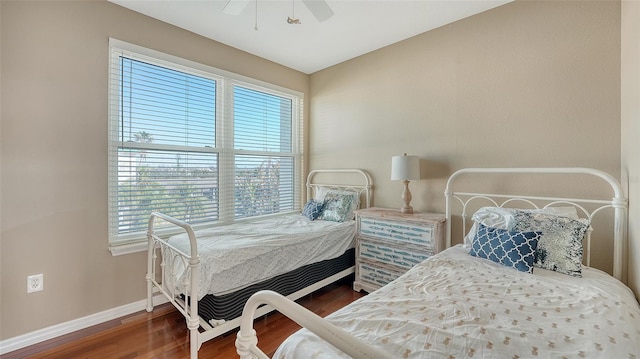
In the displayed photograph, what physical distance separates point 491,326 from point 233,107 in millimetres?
2900

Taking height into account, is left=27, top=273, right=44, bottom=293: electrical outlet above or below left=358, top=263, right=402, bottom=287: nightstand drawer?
above

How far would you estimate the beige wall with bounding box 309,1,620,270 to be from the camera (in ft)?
6.15

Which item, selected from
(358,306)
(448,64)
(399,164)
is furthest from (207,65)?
(358,306)

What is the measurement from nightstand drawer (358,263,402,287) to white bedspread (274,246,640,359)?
1.04 meters

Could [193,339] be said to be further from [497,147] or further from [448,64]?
[448,64]

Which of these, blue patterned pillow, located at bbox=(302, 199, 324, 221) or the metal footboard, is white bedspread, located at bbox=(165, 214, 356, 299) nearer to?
the metal footboard


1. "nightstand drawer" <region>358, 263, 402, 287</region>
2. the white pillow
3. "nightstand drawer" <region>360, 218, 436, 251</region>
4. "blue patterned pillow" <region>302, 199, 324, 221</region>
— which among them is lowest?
"nightstand drawer" <region>358, 263, 402, 287</region>

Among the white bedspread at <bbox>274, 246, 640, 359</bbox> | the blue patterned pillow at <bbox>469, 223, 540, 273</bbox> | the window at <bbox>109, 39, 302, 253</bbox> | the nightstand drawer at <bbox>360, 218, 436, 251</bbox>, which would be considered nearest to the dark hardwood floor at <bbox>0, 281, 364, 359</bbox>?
the window at <bbox>109, 39, 302, 253</bbox>

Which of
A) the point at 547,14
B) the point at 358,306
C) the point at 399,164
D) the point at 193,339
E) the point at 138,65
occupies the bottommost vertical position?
the point at 193,339

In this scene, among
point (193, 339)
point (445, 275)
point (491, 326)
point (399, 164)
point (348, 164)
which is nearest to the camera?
point (491, 326)

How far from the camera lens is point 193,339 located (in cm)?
167

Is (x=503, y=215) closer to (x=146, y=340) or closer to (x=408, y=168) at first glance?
(x=408, y=168)

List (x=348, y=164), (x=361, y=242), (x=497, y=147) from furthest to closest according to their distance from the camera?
(x=348, y=164) < (x=361, y=242) < (x=497, y=147)

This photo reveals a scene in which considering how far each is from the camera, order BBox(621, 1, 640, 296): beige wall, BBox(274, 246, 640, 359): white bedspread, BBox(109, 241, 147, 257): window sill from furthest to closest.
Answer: BBox(109, 241, 147, 257): window sill → BBox(621, 1, 640, 296): beige wall → BBox(274, 246, 640, 359): white bedspread
